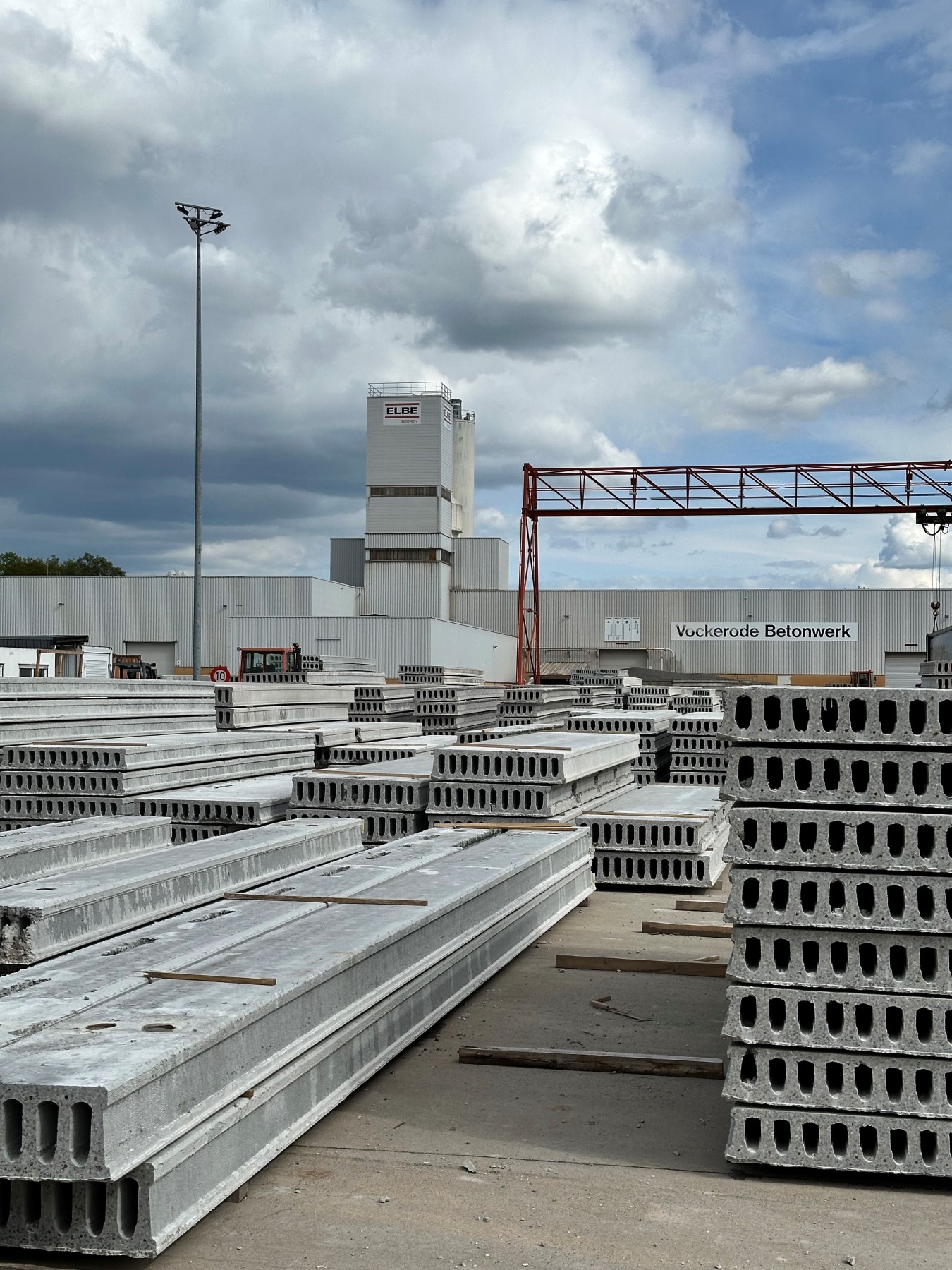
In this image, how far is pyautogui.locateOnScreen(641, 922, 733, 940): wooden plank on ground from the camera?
8.45 m

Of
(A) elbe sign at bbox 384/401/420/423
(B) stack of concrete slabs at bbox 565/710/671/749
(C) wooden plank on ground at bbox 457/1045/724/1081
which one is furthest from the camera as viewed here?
(A) elbe sign at bbox 384/401/420/423

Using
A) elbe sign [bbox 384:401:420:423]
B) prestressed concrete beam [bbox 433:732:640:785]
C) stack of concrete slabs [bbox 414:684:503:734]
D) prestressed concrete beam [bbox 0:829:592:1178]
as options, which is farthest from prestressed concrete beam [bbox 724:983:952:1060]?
elbe sign [bbox 384:401:420:423]

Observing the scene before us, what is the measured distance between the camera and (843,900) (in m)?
4.38

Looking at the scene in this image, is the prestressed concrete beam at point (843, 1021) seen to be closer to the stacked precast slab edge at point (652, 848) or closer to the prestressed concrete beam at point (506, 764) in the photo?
the prestressed concrete beam at point (506, 764)

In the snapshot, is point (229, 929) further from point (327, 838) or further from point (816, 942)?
point (327, 838)

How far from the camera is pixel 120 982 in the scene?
4484 mm

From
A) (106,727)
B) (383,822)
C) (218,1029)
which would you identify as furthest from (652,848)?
(106,727)

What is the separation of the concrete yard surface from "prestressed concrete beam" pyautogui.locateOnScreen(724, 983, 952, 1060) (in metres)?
0.51

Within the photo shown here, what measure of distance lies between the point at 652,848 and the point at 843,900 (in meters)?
6.06

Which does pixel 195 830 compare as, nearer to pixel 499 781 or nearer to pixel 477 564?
pixel 499 781

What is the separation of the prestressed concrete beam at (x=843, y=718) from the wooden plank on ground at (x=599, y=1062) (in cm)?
185

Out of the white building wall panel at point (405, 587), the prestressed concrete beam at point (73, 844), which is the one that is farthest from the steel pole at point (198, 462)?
the white building wall panel at point (405, 587)

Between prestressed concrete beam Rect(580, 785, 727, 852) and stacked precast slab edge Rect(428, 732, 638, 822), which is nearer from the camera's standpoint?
stacked precast slab edge Rect(428, 732, 638, 822)

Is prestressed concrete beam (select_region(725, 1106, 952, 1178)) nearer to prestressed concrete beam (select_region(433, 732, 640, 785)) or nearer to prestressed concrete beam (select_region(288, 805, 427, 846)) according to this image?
prestressed concrete beam (select_region(433, 732, 640, 785))
